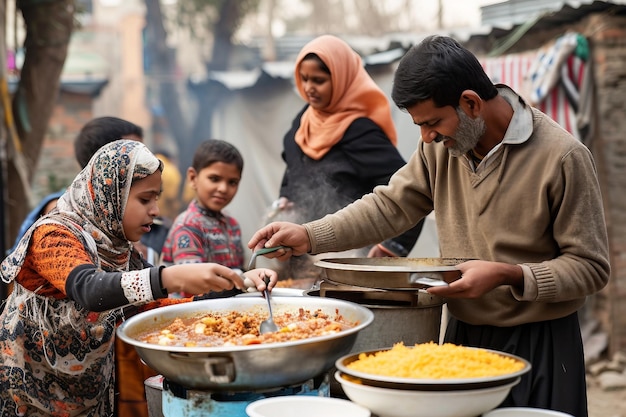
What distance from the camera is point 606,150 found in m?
7.58

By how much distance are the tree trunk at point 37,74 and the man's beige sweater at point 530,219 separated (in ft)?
17.0

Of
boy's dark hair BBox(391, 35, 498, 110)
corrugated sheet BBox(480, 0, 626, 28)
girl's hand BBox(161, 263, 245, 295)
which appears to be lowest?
girl's hand BBox(161, 263, 245, 295)

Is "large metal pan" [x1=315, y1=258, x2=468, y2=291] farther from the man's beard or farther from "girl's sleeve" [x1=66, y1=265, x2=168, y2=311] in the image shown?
"girl's sleeve" [x1=66, y1=265, x2=168, y2=311]

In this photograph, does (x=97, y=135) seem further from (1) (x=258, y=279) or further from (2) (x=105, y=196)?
(1) (x=258, y=279)

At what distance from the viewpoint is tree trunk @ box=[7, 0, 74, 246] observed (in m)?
7.05

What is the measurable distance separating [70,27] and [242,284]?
5623mm

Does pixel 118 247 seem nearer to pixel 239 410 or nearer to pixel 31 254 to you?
pixel 31 254

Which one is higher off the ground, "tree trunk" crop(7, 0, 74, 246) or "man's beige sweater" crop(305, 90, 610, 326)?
"tree trunk" crop(7, 0, 74, 246)

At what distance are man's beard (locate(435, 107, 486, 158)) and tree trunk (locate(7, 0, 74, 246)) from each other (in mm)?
5297

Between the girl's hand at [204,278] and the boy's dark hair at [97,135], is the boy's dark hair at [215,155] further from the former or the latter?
the girl's hand at [204,278]

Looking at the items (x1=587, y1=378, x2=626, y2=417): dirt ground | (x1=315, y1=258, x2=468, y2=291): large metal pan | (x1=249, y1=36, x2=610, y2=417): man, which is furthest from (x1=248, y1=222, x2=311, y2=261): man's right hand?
(x1=587, y1=378, x2=626, y2=417): dirt ground

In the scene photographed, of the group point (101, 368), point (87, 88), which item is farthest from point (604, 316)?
point (87, 88)

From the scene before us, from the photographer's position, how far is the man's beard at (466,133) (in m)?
2.60

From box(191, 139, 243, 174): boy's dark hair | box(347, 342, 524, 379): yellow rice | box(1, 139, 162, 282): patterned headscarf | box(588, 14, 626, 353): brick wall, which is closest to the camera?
box(347, 342, 524, 379): yellow rice
